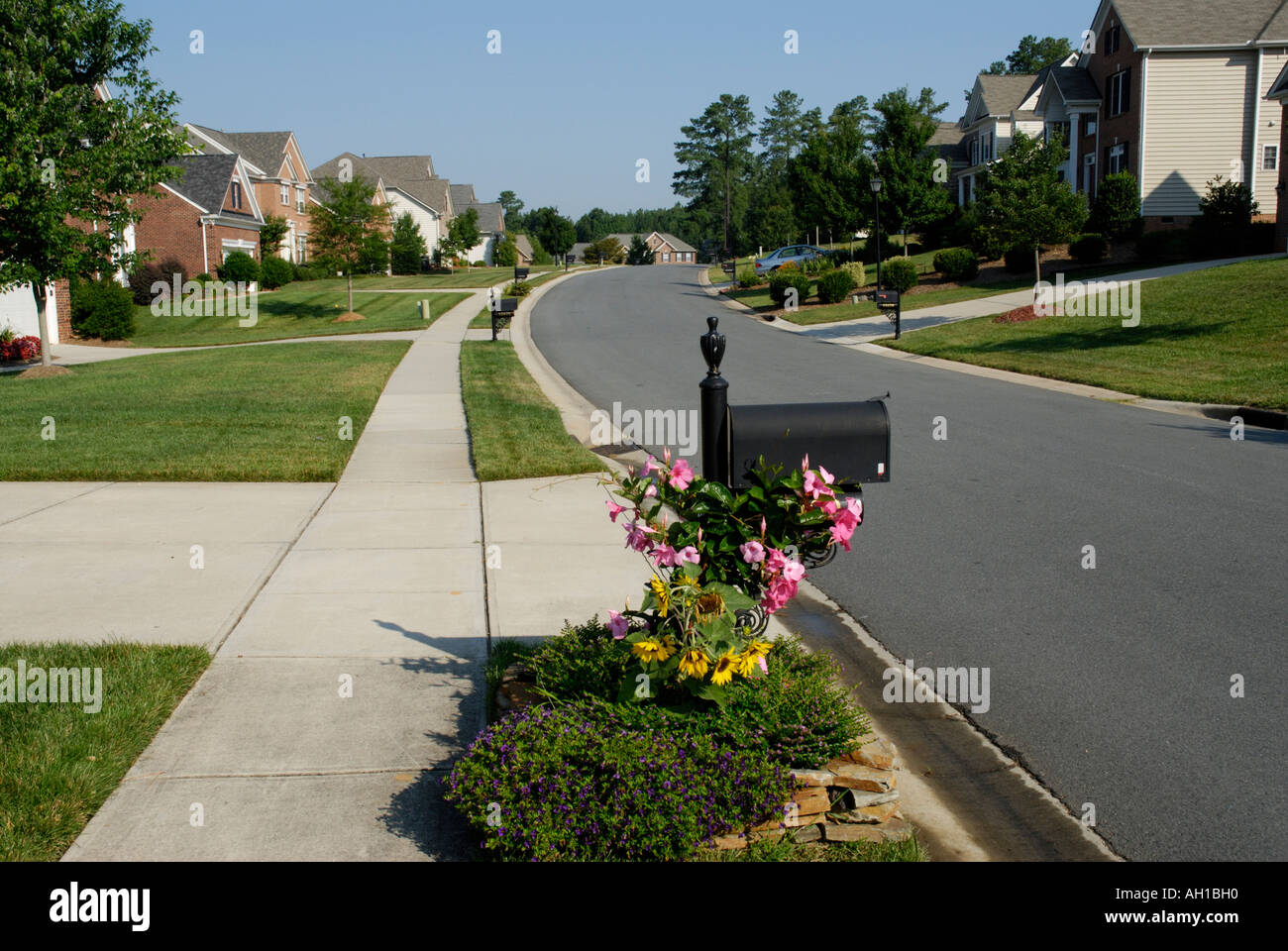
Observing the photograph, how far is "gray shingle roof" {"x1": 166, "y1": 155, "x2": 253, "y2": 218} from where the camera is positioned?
145 feet

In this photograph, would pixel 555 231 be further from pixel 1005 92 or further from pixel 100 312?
pixel 100 312

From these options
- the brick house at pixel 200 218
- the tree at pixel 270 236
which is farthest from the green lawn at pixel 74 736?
the tree at pixel 270 236

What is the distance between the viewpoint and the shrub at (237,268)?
1709 inches

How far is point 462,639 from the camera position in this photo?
6.20 metres

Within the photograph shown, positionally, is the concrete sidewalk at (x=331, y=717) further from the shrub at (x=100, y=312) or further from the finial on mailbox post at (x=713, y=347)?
the shrub at (x=100, y=312)

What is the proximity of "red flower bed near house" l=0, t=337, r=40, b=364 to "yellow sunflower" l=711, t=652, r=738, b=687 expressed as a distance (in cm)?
2678

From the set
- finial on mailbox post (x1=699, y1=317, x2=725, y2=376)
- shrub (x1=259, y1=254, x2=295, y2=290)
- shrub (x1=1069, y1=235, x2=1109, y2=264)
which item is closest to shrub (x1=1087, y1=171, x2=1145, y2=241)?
shrub (x1=1069, y1=235, x2=1109, y2=264)

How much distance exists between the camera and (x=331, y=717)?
16.6 ft

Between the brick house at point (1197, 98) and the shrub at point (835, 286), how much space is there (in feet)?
40.1

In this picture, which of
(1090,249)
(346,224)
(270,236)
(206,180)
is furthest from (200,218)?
(1090,249)

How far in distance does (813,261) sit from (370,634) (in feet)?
119

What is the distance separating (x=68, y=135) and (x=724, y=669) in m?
20.0

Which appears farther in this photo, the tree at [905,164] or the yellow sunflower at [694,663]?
the tree at [905,164]
